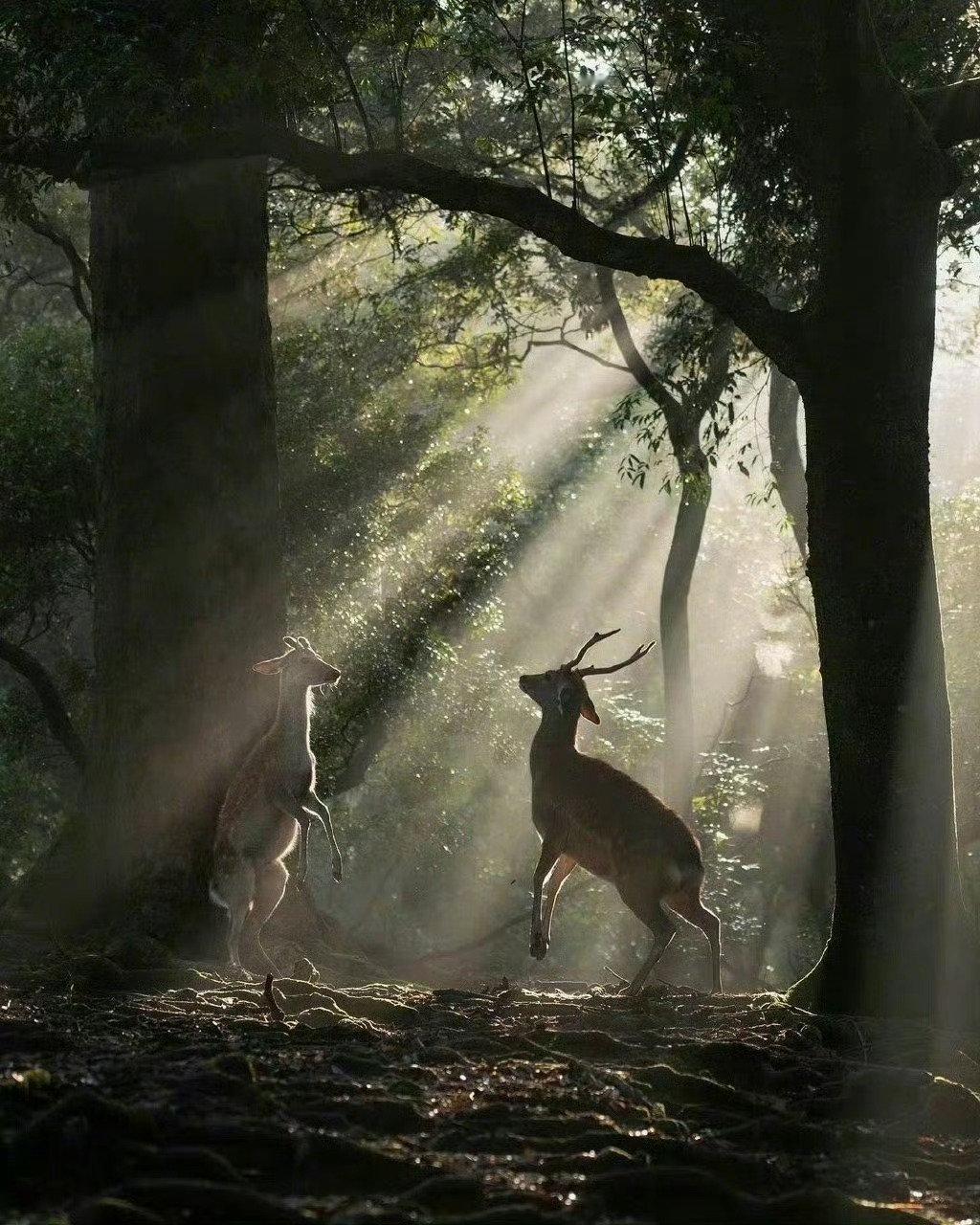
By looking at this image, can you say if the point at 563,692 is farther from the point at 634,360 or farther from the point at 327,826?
the point at 634,360

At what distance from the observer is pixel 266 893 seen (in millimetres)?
11617

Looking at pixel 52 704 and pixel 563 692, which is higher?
pixel 52 704

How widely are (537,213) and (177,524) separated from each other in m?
4.14

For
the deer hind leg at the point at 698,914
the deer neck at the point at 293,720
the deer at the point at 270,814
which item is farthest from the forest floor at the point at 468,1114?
the deer neck at the point at 293,720

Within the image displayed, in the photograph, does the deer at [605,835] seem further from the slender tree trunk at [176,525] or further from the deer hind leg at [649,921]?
the slender tree trunk at [176,525]

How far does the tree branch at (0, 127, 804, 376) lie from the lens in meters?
10.3

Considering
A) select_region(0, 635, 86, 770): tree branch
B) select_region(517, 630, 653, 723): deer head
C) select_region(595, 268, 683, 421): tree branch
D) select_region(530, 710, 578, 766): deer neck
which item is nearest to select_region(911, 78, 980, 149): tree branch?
select_region(517, 630, 653, 723): deer head

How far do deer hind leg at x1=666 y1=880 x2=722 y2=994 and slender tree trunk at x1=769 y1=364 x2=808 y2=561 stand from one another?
15978 mm

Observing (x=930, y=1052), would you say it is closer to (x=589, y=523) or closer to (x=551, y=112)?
(x=551, y=112)

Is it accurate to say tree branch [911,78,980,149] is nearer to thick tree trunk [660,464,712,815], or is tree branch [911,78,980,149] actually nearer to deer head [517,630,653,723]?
deer head [517,630,653,723]

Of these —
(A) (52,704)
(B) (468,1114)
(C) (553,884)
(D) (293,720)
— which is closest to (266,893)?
(D) (293,720)

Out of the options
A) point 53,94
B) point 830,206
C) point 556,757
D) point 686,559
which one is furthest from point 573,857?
point 686,559

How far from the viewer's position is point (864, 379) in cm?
965

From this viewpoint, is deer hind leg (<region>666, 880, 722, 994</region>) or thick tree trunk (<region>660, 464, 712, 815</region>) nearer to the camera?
deer hind leg (<region>666, 880, 722, 994</region>)
